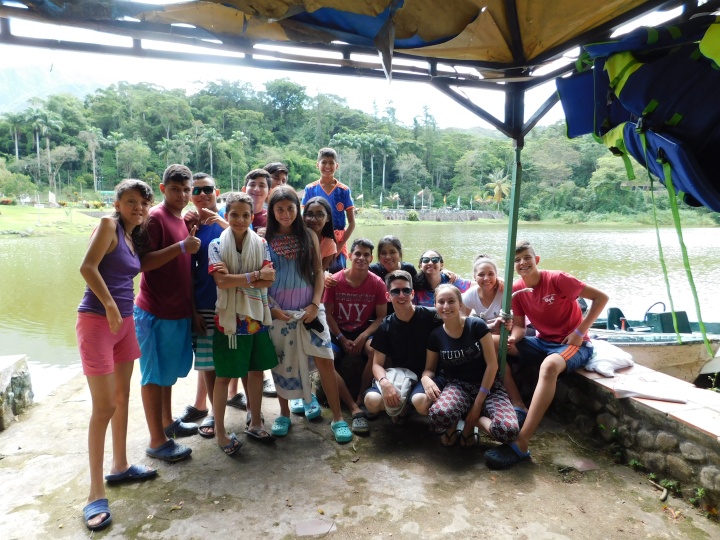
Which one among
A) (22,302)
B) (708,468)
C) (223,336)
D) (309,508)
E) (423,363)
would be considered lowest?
(22,302)

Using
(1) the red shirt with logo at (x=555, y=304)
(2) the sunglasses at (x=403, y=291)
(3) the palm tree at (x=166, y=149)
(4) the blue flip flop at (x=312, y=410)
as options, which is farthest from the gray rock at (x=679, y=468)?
(3) the palm tree at (x=166, y=149)

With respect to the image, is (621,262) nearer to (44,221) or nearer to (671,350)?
(671,350)

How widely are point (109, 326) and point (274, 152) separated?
41.1 meters

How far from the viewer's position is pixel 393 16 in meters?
1.90

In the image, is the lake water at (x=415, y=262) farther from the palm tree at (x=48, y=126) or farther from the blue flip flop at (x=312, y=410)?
the palm tree at (x=48, y=126)

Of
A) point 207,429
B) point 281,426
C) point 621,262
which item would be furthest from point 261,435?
point 621,262

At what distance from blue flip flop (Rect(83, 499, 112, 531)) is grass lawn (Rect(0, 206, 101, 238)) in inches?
999

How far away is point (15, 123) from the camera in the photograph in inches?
1620

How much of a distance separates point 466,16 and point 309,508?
7.86ft

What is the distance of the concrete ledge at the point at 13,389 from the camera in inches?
112

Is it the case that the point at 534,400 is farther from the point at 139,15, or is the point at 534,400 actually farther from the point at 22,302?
the point at 22,302

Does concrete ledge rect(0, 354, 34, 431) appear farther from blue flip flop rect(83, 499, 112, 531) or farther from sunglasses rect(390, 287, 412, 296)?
sunglasses rect(390, 287, 412, 296)

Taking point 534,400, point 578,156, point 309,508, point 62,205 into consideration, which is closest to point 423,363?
point 534,400

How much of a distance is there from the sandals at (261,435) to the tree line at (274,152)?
32.5m
